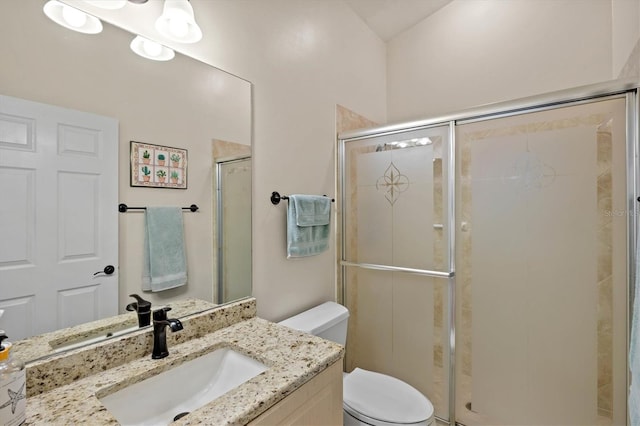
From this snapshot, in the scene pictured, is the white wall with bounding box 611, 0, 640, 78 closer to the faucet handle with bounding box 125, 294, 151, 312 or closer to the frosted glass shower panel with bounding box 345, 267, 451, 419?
the frosted glass shower panel with bounding box 345, 267, 451, 419

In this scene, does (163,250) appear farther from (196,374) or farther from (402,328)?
(402,328)

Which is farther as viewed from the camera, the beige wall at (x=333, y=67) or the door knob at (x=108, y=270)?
the beige wall at (x=333, y=67)

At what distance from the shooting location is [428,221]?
1.69m

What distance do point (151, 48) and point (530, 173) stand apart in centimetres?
169

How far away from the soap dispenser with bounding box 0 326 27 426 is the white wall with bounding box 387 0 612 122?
2038mm

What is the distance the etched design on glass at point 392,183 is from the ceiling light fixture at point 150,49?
126 cm

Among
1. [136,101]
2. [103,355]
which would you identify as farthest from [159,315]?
[136,101]

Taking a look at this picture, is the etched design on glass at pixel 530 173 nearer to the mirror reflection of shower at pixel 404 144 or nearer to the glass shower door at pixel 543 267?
the glass shower door at pixel 543 267

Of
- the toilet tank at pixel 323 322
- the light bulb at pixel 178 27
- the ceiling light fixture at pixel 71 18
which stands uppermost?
the light bulb at pixel 178 27

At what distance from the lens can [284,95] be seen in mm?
1560

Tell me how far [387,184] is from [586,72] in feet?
4.49

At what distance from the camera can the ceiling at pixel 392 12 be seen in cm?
211

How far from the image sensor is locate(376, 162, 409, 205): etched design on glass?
178 cm

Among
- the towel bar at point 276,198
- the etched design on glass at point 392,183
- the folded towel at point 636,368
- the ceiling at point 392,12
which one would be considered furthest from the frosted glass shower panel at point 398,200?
the ceiling at point 392,12
